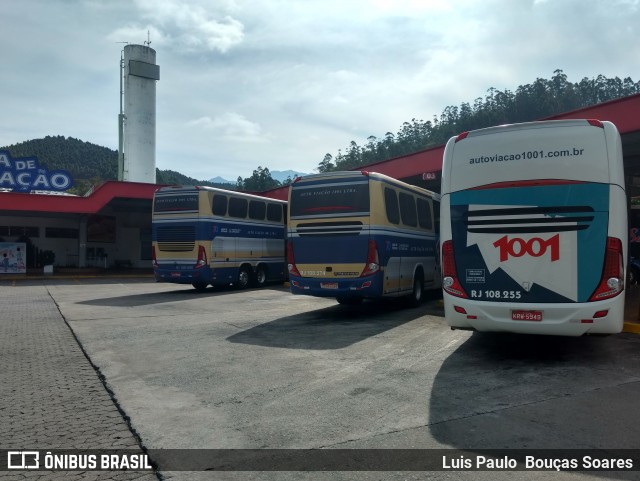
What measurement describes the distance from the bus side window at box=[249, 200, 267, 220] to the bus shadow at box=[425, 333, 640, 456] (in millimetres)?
13282

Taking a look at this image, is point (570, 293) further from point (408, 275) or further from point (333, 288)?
point (408, 275)

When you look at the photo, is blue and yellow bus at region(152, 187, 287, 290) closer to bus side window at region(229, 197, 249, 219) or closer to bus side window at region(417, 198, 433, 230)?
bus side window at region(229, 197, 249, 219)

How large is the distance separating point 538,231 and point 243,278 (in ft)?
48.2

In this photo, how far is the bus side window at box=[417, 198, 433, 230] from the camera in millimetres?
15172

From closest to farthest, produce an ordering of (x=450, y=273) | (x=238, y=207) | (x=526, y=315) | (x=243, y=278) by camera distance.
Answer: (x=526, y=315), (x=450, y=273), (x=238, y=207), (x=243, y=278)

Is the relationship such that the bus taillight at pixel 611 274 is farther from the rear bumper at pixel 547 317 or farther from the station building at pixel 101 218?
the station building at pixel 101 218

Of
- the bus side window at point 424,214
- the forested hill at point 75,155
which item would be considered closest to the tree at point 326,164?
the forested hill at point 75,155

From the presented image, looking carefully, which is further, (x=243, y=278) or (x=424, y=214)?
(x=243, y=278)

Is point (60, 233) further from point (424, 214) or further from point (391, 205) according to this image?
point (391, 205)

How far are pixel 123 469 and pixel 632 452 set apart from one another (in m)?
4.29

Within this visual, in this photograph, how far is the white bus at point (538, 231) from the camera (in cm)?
719

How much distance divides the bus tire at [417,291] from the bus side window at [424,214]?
1.50 metres

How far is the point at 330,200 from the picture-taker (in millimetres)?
12484

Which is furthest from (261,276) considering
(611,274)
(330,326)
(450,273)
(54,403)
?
(611,274)
